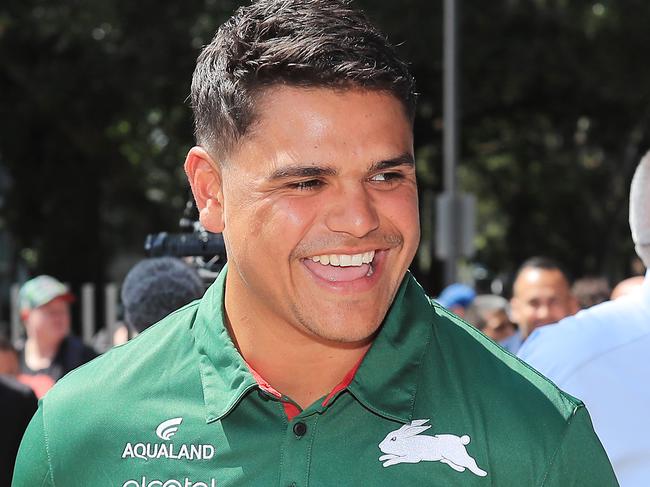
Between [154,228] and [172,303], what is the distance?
73.6ft

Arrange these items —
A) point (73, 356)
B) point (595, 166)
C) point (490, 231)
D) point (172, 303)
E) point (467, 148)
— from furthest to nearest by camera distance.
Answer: point (490, 231) → point (595, 166) → point (467, 148) → point (73, 356) → point (172, 303)

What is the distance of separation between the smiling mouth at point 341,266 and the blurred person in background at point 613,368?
1039 millimetres

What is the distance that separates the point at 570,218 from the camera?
33469 millimetres

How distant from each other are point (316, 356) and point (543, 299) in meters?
5.76

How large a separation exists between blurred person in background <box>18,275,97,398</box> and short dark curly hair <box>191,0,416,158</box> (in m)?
4.90

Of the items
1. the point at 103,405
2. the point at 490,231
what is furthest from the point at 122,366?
the point at 490,231

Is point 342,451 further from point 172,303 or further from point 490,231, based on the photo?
point 490,231

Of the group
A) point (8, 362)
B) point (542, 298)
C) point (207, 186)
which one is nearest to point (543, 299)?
point (542, 298)

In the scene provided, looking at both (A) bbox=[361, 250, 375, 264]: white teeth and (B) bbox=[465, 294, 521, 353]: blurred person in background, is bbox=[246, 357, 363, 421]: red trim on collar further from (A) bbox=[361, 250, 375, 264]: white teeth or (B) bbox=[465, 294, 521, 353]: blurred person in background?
(B) bbox=[465, 294, 521, 353]: blurred person in background

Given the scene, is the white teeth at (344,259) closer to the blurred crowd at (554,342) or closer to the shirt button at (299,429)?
the shirt button at (299,429)

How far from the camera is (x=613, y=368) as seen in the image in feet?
9.89

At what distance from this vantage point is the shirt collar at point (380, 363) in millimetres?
2168

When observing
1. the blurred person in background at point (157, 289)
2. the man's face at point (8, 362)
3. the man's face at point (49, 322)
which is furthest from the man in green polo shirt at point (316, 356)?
the man's face at point (49, 322)

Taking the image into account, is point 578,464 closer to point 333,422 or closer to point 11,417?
point 333,422
